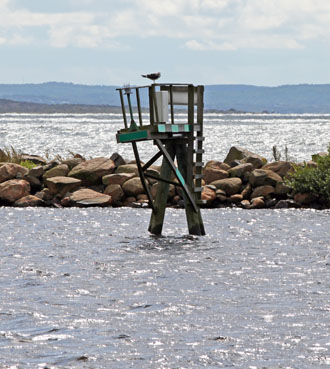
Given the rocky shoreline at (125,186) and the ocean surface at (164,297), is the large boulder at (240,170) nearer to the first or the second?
the rocky shoreline at (125,186)

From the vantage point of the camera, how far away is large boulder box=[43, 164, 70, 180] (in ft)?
110

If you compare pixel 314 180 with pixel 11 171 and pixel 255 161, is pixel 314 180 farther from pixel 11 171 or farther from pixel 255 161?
pixel 11 171

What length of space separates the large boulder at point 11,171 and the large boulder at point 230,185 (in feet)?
23.7

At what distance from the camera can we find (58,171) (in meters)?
33.9

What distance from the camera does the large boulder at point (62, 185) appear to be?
106ft

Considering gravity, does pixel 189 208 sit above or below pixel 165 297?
above

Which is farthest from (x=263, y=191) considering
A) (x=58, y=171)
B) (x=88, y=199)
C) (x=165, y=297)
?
(x=165, y=297)

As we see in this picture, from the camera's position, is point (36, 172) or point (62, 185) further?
point (36, 172)

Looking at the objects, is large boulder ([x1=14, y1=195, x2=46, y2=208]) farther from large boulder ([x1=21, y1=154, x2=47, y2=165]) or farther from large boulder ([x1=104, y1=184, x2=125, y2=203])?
large boulder ([x1=21, y1=154, x2=47, y2=165])

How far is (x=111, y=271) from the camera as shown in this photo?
17.5 metres

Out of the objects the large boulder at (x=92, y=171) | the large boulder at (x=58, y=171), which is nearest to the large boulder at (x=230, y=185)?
the large boulder at (x=92, y=171)

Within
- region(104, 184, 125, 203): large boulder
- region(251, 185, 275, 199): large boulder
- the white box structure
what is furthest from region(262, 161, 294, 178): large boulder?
the white box structure

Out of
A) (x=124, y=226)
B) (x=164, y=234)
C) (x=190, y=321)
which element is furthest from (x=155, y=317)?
(x=124, y=226)

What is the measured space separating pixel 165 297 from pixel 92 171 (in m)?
18.3
